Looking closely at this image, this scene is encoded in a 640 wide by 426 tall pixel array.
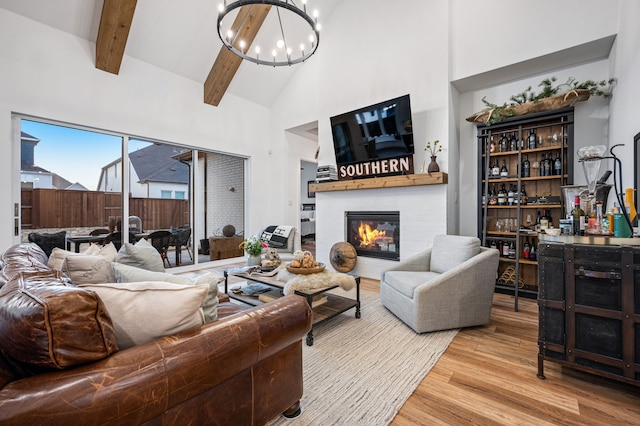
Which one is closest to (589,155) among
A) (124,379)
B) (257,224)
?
(124,379)

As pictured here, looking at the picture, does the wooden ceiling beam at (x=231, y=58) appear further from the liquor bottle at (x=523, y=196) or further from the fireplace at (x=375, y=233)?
the liquor bottle at (x=523, y=196)

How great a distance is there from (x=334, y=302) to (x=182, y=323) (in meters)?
2.04

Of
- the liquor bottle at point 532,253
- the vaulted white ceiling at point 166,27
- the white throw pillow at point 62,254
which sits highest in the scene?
the vaulted white ceiling at point 166,27

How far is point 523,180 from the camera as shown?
3.66 metres

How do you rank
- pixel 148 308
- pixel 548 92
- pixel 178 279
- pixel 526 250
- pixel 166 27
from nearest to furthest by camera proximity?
pixel 148 308 → pixel 178 279 → pixel 548 92 → pixel 526 250 → pixel 166 27

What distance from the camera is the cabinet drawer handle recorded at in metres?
1.69

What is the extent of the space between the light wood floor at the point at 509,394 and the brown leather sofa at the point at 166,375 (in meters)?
0.76

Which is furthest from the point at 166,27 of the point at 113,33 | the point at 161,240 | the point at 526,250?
the point at 526,250

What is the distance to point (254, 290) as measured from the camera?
3.05 metres

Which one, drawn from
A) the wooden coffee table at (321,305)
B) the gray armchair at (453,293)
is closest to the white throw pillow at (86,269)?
the wooden coffee table at (321,305)

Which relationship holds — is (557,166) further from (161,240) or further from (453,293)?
(161,240)

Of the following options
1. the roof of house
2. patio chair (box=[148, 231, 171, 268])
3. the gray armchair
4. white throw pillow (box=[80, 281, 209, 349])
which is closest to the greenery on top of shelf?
the gray armchair

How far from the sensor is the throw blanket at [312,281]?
250 cm

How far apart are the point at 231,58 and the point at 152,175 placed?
2.31 metres
